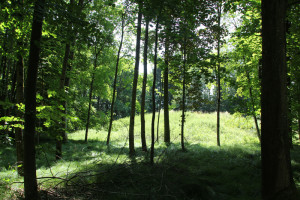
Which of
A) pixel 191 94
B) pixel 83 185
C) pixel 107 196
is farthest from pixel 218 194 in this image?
pixel 191 94

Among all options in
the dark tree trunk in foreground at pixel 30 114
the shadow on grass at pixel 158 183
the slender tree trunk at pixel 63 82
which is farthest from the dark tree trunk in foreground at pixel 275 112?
the dark tree trunk in foreground at pixel 30 114

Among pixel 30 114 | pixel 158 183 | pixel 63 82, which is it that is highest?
pixel 63 82

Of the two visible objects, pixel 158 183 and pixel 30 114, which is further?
pixel 158 183

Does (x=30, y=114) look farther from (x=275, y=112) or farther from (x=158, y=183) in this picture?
(x=275, y=112)

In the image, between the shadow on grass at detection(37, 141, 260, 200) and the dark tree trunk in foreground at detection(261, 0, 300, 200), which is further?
the shadow on grass at detection(37, 141, 260, 200)

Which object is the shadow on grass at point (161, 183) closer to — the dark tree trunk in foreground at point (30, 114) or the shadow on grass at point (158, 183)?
the shadow on grass at point (158, 183)

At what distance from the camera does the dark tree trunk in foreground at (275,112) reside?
379cm

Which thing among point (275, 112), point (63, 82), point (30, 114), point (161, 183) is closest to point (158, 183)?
point (161, 183)

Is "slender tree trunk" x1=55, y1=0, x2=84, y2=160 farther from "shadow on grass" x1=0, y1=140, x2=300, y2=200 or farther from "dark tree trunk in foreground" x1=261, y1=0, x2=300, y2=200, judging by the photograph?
"dark tree trunk in foreground" x1=261, y1=0, x2=300, y2=200

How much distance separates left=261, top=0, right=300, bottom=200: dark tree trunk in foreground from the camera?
3789 mm

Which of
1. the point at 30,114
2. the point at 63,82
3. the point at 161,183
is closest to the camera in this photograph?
the point at 30,114

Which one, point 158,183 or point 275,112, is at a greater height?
point 275,112

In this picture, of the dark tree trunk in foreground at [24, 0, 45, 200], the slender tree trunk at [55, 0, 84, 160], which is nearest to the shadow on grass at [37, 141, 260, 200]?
the dark tree trunk in foreground at [24, 0, 45, 200]

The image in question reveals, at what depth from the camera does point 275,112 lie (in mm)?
3834
